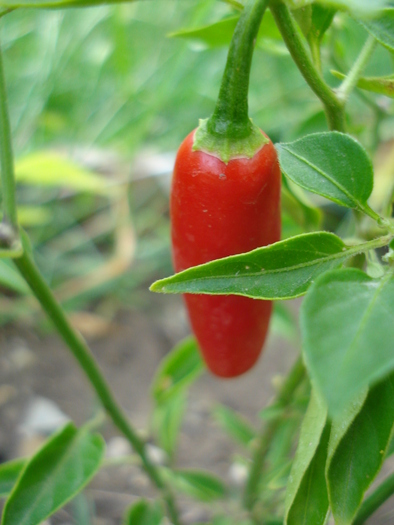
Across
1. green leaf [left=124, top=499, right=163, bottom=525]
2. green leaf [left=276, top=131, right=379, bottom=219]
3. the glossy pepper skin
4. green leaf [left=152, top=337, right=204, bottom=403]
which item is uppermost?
green leaf [left=276, top=131, right=379, bottom=219]

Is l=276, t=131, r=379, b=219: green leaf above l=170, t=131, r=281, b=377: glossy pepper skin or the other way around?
above

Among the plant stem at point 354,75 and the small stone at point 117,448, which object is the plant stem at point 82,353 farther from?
the small stone at point 117,448

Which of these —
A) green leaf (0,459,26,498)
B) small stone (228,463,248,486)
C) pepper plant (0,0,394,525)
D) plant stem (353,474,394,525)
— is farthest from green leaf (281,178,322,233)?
small stone (228,463,248,486)

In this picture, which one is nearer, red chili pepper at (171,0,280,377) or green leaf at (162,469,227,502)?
red chili pepper at (171,0,280,377)

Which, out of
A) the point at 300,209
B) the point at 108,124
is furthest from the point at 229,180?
the point at 108,124

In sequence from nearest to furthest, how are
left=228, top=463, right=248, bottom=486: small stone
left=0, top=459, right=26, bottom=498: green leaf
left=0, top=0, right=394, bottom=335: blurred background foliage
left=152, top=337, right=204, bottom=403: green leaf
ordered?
left=0, top=459, right=26, bottom=498: green leaf
left=152, top=337, right=204, bottom=403: green leaf
left=228, top=463, right=248, bottom=486: small stone
left=0, top=0, right=394, bottom=335: blurred background foliage

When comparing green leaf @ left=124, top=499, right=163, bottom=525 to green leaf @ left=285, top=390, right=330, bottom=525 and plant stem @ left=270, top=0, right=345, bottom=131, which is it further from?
plant stem @ left=270, top=0, right=345, bottom=131

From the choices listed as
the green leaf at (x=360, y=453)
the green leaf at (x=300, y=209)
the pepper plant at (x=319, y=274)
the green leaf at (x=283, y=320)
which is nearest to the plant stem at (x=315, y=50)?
the pepper plant at (x=319, y=274)
